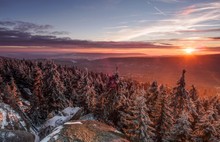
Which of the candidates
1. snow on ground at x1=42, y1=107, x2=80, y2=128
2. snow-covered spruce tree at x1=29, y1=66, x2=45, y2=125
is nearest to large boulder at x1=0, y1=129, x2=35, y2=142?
snow on ground at x1=42, y1=107, x2=80, y2=128

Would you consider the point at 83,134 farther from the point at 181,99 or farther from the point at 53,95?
the point at 53,95

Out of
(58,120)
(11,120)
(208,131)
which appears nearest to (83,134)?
(208,131)

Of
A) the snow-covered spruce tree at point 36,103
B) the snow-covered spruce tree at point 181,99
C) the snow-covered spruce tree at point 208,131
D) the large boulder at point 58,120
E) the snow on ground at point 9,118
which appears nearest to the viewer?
the snow-covered spruce tree at point 208,131

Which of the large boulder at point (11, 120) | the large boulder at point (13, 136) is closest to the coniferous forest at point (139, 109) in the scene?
the large boulder at point (11, 120)

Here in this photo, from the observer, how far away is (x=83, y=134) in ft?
78.7

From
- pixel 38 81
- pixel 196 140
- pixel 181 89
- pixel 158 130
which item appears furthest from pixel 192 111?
pixel 38 81

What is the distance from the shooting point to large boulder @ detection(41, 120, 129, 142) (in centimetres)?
2303

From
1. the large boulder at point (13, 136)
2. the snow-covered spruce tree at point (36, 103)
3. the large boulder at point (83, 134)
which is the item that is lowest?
the snow-covered spruce tree at point (36, 103)

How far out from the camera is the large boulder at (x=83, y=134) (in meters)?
23.0

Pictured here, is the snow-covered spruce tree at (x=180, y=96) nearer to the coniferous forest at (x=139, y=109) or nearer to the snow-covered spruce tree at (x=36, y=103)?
the coniferous forest at (x=139, y=109)

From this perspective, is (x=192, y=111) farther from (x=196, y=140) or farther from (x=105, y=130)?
(x=105, y=130)

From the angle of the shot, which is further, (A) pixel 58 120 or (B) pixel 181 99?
(A) pixel 58 120

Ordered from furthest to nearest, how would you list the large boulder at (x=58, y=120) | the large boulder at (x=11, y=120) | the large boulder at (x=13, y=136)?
the large boulder at (x=58, y=120) < the large boulder at (x=11, y=120) < the large boulder at (x=13, y=136)

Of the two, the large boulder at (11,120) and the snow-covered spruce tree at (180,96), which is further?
the snow-covered spruce tree at (180,96)
